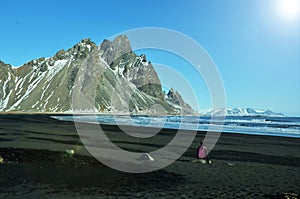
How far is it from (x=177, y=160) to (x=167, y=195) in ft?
40.2

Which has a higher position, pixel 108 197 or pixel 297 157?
pixel 297 157

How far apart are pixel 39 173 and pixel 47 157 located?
6714 millimetres

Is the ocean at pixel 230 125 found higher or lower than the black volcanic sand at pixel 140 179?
→ higher

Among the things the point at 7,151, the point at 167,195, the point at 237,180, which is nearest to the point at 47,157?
the point at 7,151

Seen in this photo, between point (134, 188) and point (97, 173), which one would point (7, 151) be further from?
point (134, 188)

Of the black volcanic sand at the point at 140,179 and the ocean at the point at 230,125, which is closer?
the black volcanic sand at the point at 140,179

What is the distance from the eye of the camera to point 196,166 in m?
25.3

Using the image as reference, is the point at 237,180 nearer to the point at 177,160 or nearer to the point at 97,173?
the point at 177,160

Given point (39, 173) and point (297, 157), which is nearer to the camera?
point (39, 173)

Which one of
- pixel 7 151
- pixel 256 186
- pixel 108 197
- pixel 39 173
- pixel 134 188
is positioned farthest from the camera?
pixel 7 151

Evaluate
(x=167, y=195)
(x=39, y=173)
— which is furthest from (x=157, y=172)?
(x=39, y=173)

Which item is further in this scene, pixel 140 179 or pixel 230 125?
pixel 230 125

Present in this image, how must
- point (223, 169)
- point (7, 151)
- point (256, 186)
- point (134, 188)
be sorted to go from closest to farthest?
point (134, 188)
point (256, 186)
point (223, 169)
point (7, 151)

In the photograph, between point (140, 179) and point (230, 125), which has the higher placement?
point (230, 125)
